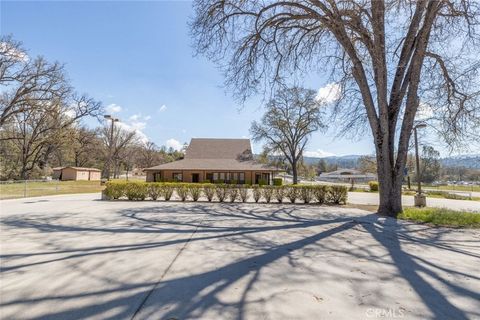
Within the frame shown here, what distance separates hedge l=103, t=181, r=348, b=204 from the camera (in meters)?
15.6

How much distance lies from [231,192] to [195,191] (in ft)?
7.06

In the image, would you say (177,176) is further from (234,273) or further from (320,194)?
(234,273)

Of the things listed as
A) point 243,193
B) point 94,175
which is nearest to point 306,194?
point 243,193

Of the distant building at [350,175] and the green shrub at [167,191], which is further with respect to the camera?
the distant building at [350,175]

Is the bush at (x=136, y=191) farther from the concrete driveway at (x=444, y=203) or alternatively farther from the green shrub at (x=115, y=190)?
the concrete driveway at (x=444, y=203)

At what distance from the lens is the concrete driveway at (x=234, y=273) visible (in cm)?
311

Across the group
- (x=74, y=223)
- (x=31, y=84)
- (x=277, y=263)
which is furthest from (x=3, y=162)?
(x=277, y=263)

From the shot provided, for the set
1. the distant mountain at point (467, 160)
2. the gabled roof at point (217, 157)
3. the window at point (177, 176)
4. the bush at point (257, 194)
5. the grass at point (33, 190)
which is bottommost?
the grass at point (33, 190)

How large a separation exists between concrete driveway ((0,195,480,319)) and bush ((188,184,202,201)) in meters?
7.93

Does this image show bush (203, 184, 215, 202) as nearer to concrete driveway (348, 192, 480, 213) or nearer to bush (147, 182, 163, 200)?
bush (147, 182, 163, 200)

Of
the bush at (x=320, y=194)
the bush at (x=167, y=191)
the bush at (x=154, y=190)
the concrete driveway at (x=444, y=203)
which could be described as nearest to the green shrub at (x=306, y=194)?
the bush at (x=320, y=194)

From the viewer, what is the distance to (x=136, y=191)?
53.0ft

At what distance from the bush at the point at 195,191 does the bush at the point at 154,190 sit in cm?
183

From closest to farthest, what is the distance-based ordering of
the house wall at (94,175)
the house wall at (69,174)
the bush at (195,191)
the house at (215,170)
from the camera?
the bush at (195,191) → the house at (215,170) → the house wall at (69,174) → the house wall at (94,175)
